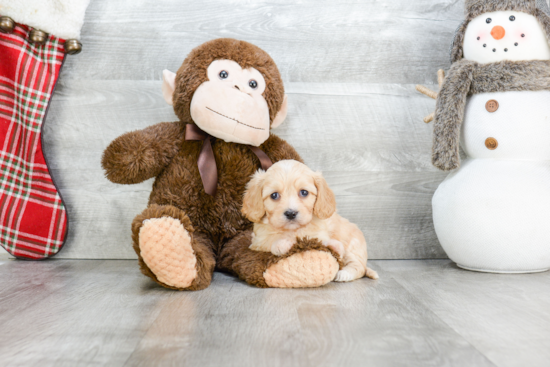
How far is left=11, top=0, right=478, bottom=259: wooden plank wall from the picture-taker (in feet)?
4.35

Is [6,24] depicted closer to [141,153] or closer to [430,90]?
[141,153]

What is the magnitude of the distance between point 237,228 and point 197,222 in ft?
0.34

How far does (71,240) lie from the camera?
4.37ft

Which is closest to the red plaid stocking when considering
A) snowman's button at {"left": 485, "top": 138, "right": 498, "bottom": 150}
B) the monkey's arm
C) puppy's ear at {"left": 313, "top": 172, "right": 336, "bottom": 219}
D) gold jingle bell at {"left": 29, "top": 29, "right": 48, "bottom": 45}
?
gold jingle bell at {"left": 29, "top": 29, "right": 48, "bottom": 45}

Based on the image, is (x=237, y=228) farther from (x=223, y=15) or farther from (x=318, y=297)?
(x=223, y=15)

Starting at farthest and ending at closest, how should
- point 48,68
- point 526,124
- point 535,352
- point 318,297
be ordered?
1. point 48,68
2. point 526,124
3. point 318,297
4. point 535,352

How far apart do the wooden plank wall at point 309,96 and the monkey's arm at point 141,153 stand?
0.62 ft

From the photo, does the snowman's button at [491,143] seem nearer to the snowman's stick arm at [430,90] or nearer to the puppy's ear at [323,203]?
the snowman's stick arm at [430,90]

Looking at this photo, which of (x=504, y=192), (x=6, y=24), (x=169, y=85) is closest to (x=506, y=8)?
(x=504, y=192)

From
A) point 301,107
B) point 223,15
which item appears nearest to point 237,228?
point 301,107

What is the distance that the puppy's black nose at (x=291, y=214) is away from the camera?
96 centimetres

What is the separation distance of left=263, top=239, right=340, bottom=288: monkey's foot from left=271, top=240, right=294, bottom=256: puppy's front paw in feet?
0.04

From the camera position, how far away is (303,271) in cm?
96

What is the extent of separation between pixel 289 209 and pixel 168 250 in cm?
26
